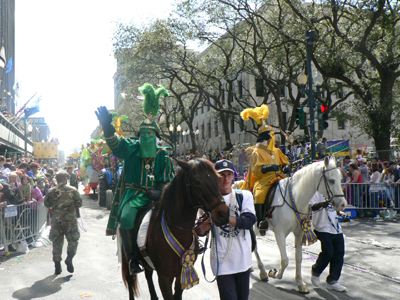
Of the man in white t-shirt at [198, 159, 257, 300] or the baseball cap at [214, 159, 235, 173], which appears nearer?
the man in white t-shirt at [198, 159, 257, 300]

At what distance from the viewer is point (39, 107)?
98.6 ft

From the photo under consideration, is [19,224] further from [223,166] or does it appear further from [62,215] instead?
[223,166]

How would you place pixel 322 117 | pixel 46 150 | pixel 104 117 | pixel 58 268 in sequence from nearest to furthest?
pixel 104 117, pixel 58 268, pixel 322 117, pixel 46 150

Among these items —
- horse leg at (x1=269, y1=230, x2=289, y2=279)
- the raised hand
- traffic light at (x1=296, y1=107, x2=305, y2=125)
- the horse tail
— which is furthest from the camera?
Answer: traffic light at (x1=296, y1=107, x2=305, y2=125)

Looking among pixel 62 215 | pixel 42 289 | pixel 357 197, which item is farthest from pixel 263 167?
pixel 357 197

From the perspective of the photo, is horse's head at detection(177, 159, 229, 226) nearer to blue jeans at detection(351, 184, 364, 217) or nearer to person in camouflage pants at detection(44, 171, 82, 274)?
person in camouflage pants at detection(44, 171, 82, 274)

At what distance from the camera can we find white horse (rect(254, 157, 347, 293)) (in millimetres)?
6177

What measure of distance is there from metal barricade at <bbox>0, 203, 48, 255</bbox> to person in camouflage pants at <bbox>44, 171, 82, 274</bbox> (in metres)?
1.89

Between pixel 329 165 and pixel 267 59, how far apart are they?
2219 cm

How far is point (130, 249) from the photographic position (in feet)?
16.4

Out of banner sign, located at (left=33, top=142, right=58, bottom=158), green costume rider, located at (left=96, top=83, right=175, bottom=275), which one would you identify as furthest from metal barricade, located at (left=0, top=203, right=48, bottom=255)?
banner sign, located at (left=33, top=142, right=58, bottom=158)

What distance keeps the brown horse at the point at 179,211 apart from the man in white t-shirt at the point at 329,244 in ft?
8.22

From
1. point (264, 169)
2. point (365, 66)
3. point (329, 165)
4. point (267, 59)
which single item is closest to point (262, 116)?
point (264, 169)

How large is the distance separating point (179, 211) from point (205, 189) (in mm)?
623
